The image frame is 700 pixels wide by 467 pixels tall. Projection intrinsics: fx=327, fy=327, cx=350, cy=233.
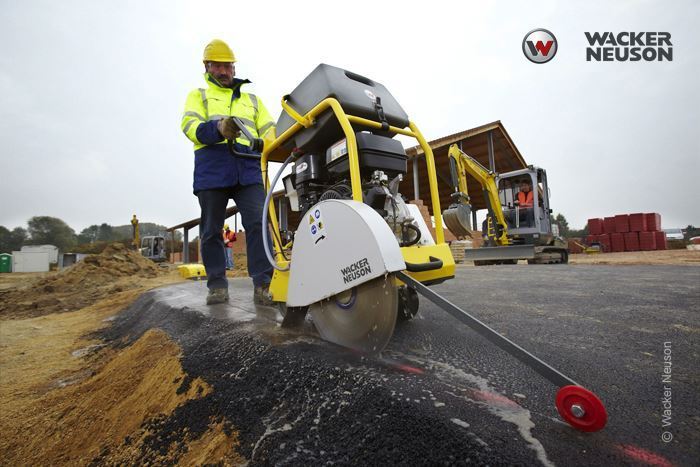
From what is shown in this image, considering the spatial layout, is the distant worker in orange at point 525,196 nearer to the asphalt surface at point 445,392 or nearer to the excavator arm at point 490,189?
the excavator arm at point 490,189

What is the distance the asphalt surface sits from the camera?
764 millimetres

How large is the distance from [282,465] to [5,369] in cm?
283

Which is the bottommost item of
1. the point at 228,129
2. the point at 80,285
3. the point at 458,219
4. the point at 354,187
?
the point at 80,285

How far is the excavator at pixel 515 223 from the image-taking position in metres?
8.49

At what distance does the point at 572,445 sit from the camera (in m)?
0.74

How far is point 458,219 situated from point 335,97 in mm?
4493

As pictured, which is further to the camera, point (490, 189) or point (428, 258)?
point (490, 189)

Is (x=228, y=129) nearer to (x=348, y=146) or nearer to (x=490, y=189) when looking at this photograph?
(x=348, y=146)

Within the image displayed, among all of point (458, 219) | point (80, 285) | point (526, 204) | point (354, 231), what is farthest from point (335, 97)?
point (526, 204)

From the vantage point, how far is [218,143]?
2.39 metres

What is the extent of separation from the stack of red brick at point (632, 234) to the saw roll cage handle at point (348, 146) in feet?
66.6

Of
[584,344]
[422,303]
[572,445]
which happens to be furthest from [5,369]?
[584,344]

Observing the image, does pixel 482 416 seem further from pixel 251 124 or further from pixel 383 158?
pixel 251 124

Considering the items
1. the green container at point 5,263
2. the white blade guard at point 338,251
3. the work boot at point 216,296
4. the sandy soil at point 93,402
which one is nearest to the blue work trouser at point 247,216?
the work boot at point 216,296
